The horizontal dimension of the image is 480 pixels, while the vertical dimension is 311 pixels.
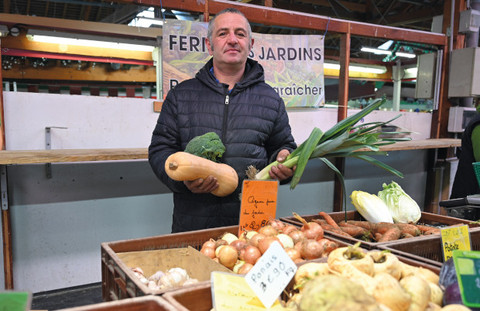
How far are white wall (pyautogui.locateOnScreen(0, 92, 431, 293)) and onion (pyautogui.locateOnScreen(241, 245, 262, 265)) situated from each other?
2202mm

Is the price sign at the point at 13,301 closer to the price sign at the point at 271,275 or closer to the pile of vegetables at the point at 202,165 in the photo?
the price sign at the point at 271,275

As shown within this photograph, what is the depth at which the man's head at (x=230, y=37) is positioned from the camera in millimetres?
1773

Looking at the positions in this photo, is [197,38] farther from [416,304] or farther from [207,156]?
[416,304]

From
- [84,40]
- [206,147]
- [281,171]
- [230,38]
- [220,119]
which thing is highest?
[84,40]

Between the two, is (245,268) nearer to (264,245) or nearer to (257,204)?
(264,245)

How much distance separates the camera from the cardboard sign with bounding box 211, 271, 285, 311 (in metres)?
0.90

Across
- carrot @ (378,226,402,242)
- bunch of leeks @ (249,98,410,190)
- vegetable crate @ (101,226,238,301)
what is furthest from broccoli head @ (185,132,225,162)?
carrot @ (378,226,402,242)

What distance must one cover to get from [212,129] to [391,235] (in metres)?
0.93

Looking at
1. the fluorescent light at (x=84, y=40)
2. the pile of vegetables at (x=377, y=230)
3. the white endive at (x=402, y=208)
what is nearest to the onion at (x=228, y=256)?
the pile of vegetables at (x=377, y=230)

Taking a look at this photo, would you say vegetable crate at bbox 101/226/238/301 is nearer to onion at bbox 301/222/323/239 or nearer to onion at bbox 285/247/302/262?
onion at bbox 285/247/302/262

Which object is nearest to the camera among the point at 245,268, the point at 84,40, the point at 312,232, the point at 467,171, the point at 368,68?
the point at 245,268

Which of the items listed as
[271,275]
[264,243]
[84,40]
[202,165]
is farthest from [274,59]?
[271,275]

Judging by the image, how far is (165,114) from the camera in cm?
189

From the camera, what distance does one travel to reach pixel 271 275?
941 mm
